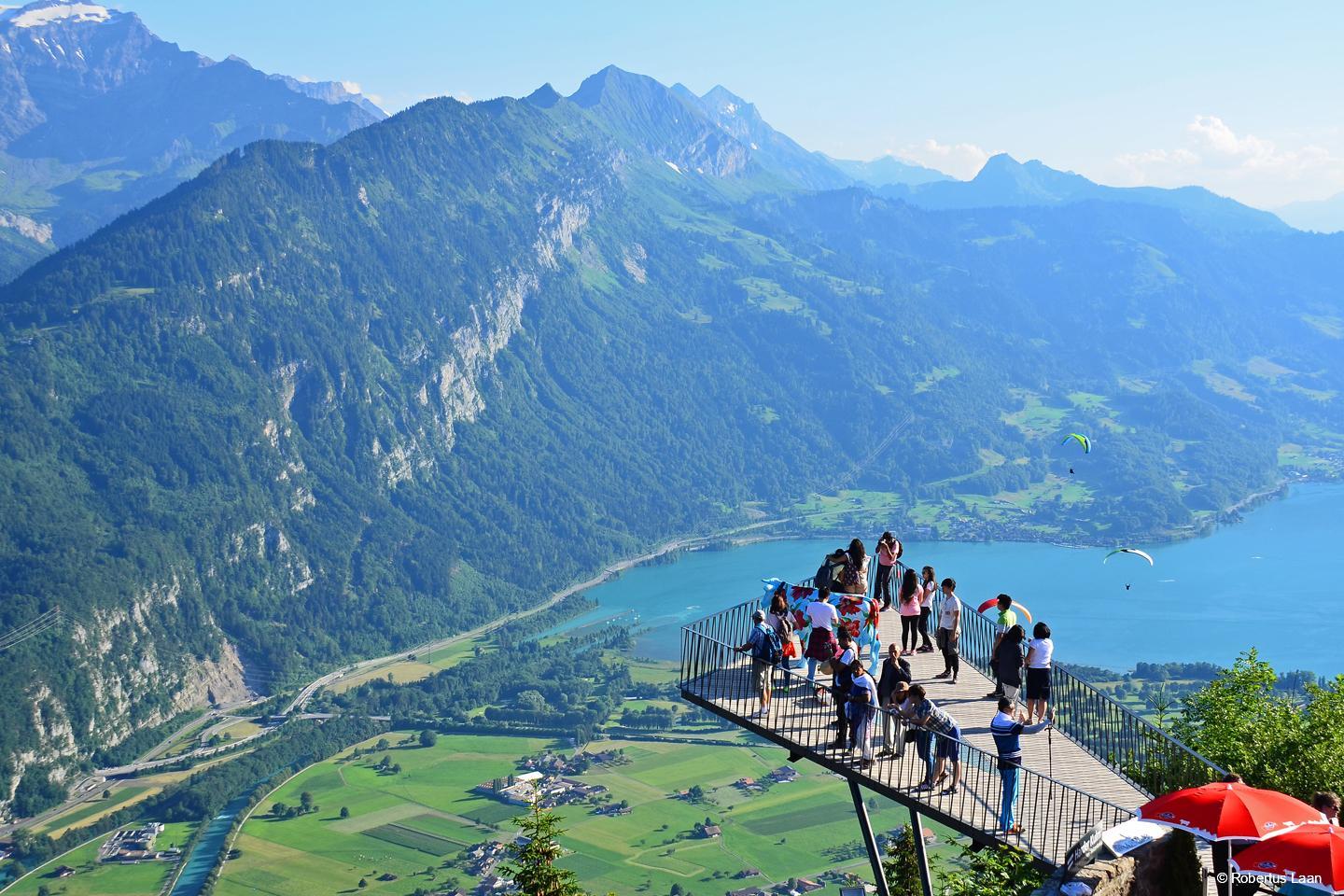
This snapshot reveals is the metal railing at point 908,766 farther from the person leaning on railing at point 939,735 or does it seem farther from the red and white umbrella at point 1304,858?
the red and white umbrella at point 1304,858

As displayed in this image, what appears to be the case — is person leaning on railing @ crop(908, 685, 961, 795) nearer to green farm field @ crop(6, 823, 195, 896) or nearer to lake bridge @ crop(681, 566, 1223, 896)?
lake bridge @ crop(681, 566, 1223, 896)

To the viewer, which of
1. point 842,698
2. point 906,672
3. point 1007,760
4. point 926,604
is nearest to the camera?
point 1007,760

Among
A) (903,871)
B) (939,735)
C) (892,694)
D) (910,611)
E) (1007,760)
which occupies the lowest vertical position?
(903,871)

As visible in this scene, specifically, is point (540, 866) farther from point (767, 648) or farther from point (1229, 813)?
point (1229, 813)

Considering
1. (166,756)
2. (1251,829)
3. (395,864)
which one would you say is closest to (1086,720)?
(1251,829)

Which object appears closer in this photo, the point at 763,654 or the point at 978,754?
the point at 978,754

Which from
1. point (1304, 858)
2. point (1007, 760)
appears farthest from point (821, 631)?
point (1304, 858)

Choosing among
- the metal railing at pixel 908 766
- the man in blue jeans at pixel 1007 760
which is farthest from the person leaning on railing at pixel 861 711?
the man in blue jeans at pixel 1007 760
